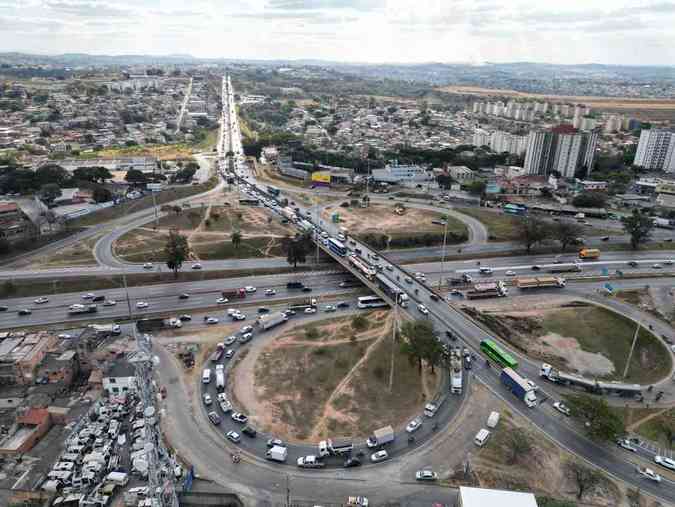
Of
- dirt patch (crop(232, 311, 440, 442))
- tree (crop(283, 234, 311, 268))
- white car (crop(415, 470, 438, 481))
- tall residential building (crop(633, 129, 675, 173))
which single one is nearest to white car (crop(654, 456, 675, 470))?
dirt patch (crop(232, 311, 440, 442))

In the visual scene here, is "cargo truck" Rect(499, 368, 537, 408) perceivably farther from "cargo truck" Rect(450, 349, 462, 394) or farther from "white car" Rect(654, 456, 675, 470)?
"white car" Rect(654, 456, 675, 470)

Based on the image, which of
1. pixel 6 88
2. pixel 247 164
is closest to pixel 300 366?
pixel 247 164

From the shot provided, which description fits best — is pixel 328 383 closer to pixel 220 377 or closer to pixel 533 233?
pixel 220 377

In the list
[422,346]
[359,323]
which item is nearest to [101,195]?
[359,323]

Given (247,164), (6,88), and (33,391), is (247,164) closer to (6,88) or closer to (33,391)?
(33,391)

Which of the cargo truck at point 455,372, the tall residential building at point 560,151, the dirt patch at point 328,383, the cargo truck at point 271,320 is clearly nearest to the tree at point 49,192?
the cargo truck at point 271,320

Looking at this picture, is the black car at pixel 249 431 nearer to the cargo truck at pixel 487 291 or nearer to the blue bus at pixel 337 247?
the blue bus at pixel 337 247
